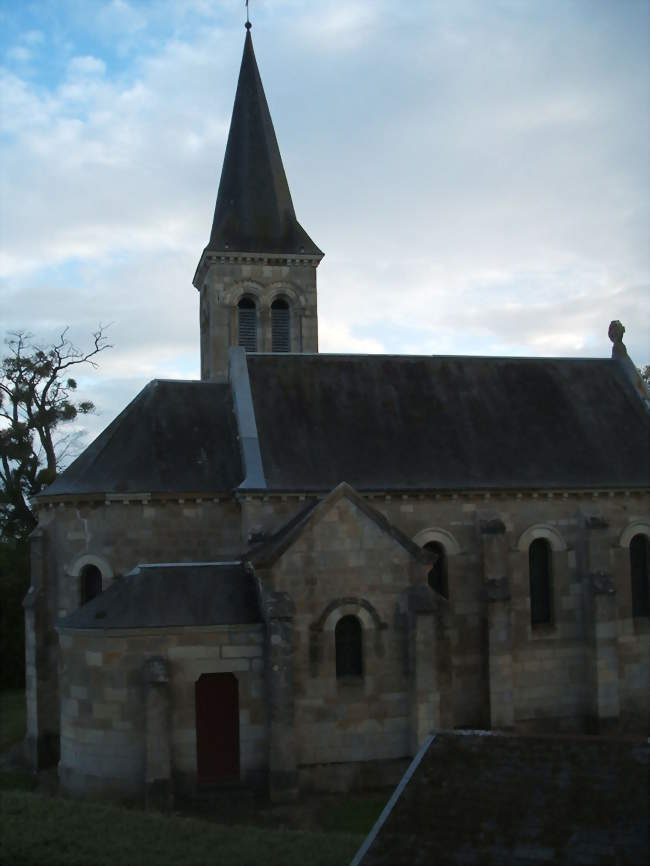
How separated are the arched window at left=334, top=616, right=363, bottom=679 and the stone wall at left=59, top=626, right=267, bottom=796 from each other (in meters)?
2.01

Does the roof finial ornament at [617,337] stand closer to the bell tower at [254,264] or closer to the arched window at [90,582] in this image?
the bell tower at [254,264]

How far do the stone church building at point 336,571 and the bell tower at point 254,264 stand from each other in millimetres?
1708

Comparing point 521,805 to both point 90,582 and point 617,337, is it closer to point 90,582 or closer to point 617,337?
point 90,582

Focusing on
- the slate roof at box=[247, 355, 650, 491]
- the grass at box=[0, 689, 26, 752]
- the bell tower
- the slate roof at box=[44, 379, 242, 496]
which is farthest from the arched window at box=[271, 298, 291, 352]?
the grass at box=[0, 689, 26, 752]

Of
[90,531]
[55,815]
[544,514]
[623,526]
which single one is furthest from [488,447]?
[55,815]

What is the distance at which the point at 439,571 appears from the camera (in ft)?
86.8

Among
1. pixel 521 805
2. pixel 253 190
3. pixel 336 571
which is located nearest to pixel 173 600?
pixel 336 571

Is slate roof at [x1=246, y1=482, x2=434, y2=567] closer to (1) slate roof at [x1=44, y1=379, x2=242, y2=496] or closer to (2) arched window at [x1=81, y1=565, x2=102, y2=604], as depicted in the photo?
(1) slate roof at [x1=44, y1=379, x2=242, y2=496]

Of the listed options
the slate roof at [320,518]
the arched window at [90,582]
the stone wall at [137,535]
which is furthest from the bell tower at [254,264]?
the slate roof at [320,518]

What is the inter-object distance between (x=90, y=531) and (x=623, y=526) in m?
15.4

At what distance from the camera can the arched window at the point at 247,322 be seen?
3525 cm

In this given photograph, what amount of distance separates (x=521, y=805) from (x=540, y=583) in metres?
17.1

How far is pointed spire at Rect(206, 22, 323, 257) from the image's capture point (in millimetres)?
35812

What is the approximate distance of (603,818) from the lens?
10.6 meters
